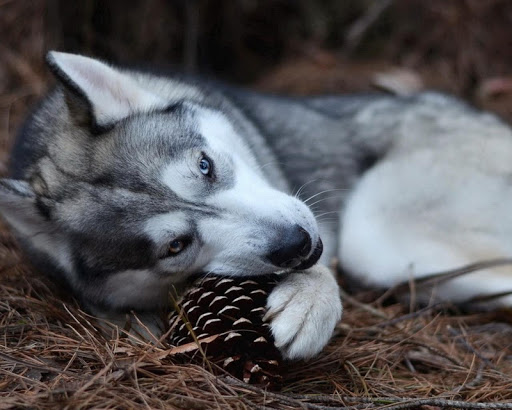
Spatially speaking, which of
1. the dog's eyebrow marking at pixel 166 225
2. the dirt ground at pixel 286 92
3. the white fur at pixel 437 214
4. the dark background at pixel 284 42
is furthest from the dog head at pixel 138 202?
the dark background at pixel 284 42

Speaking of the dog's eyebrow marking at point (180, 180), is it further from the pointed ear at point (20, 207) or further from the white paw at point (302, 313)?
the pointed ear at point (20, 207)

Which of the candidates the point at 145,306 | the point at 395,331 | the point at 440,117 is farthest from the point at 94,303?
the point at 440,117

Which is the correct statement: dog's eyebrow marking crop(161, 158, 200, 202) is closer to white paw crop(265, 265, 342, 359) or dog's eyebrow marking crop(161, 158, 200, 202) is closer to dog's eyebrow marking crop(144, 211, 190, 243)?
dog's eyebrow marking crop(144, 211, 190, 243)

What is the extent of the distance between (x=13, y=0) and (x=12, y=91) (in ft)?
3.01

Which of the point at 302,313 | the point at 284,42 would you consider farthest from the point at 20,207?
the point at 284,42

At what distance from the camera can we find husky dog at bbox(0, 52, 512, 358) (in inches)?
110

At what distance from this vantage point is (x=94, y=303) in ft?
10.5

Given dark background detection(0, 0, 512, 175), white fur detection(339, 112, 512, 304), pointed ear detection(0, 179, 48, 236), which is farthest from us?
dark background detection(0, 0, 512, 175)

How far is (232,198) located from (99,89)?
3.02 feet

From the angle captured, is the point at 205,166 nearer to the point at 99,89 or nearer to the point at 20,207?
the point at 99,89

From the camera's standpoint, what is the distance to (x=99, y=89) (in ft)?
9.98

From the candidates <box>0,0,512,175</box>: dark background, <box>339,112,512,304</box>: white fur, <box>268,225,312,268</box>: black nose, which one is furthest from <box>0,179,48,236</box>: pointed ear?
<box>0,0,512,175</box>: dark background

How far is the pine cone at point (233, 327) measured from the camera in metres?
2.56

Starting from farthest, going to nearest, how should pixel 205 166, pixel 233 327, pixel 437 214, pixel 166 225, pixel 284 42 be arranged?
1. pixel 284 42
2. pixel 437 214
3. pixel 205 166
4. pixel 166 225
5. pixel 233 327
